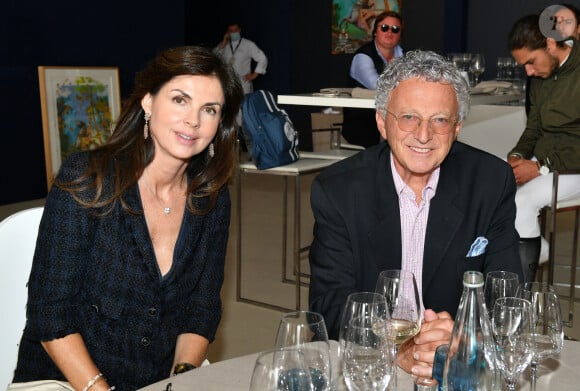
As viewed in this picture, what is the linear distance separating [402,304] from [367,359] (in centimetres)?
28

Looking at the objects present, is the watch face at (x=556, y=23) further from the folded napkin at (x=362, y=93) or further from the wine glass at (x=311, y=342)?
the wine glass at (x=311, y=342)

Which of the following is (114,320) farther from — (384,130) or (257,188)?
(257,188)

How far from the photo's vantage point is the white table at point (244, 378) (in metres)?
1.38

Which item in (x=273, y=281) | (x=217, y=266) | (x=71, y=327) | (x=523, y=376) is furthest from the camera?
(x=273, y=281)

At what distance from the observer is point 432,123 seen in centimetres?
211

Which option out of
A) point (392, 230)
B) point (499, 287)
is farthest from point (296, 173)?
point (499, 287)

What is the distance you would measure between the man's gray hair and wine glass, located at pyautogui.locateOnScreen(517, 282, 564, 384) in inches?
30.2

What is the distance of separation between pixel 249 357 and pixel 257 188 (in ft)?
22.4

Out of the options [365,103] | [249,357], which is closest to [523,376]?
[249,357]

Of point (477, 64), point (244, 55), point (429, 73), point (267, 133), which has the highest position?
point (244, 55)

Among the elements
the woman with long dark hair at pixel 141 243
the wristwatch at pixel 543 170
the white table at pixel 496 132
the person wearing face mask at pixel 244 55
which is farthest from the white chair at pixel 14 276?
the person wearing face mask at pixel 244 55

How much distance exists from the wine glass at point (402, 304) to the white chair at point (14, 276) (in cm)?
101

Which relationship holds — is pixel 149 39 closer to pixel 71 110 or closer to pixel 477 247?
pixel 71 110

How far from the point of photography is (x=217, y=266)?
220 centimetres
